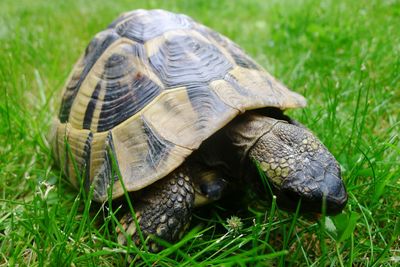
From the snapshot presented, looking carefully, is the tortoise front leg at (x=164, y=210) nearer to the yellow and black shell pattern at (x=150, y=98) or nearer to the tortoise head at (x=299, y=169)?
the yellow and black shell pattern at (x=150, y=98)

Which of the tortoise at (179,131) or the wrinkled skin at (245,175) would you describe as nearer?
the wrinkled skin at (245,175)

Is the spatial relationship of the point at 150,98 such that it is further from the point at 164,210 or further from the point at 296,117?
the point at 296,117

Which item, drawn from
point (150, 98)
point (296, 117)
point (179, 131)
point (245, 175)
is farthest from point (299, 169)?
point (296, 117)

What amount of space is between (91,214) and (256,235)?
100cm

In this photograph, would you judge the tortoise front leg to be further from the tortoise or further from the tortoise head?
the tortoise head

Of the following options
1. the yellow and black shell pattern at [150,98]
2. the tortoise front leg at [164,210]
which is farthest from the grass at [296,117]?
the yellow and black shell pattern at [150,98]

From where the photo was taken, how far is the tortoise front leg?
5.61ft

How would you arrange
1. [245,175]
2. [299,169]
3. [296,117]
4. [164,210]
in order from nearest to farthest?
[299,169], [164,210], [245,175], [296,117]

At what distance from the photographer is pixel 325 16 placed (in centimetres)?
444

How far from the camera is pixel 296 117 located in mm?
2746

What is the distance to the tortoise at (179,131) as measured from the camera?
168cm

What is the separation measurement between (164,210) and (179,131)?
14.5 inches

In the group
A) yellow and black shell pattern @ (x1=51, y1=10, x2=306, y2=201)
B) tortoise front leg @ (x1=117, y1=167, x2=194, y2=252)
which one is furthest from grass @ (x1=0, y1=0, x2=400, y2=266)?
yellow and black shell pattern @ (x1=51, y1=10, x2=306, y2=201)

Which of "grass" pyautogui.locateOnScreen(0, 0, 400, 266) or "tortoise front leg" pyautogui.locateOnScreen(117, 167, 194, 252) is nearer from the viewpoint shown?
"grass" pyautogui.locateOnScreen(0, 0, 400, 266)
